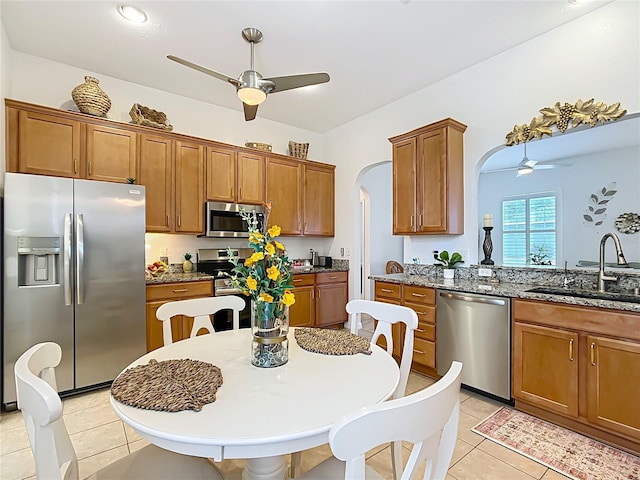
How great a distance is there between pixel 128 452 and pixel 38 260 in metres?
1.60

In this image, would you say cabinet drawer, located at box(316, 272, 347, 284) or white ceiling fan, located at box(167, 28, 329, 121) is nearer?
white ceiling fan, located at box(167, 28, 329, 121)

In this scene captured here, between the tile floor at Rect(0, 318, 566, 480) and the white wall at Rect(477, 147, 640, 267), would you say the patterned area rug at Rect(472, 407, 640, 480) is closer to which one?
the tile floor at Rect(0, 318, 566, 480)

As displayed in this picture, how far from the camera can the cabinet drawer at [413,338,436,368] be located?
9.56ft

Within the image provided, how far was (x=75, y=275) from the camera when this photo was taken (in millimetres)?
2521

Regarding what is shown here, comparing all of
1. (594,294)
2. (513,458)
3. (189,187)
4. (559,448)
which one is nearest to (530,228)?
(594,294)

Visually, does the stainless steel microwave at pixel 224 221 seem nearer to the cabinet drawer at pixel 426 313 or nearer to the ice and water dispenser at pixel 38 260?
the ice and water dispenser at pixel 38 260

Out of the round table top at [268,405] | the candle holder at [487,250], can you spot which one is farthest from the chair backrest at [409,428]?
the candle holder at [487,250]

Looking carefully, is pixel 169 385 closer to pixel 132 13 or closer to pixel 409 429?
pixel 409 429

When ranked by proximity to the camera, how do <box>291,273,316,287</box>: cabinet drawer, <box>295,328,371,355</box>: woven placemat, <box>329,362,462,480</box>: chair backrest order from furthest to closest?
<box>291,273,316,287</box>: cabinet drawer → <box>295,328,371,355</box>: woven placemat → <box>329,362,462,480</box>: chair backrest

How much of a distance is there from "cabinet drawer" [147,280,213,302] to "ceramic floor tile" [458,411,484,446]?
8.44 ft

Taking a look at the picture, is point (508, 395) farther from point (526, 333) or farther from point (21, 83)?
point (21, 83)

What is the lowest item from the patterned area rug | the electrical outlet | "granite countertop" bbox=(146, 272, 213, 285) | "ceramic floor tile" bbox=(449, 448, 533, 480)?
"ceramic floor tile" bbox=(449, 448, 533, 480)

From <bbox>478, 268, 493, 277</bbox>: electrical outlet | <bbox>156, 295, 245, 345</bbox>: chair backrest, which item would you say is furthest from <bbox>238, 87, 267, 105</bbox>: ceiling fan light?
<bbox>478, 268, 493, 277</bbox>: electrical outlet

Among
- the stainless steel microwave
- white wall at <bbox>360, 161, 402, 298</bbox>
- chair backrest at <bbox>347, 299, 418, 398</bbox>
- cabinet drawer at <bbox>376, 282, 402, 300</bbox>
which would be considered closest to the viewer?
chair backrest at <bbox>347, 299, 418, 398</bbox>
